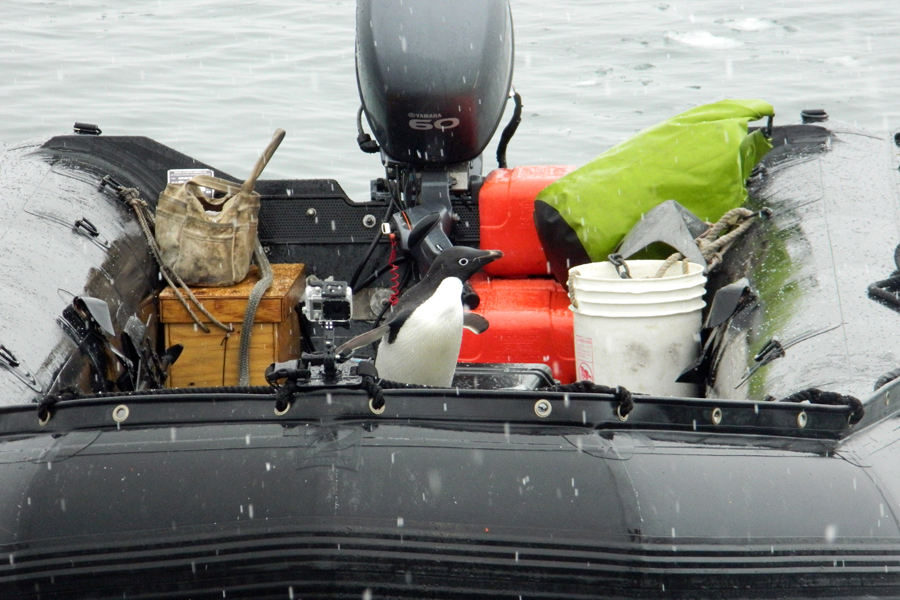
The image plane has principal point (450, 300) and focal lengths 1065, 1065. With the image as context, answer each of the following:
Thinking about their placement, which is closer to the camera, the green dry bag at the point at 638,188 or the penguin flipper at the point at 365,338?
the penguin flipper at the point at 365,338

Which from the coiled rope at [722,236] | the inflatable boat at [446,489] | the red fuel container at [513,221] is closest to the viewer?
the inflatable boat at [446,489]

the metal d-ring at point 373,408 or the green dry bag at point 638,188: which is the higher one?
the green dry bag at point 638,188

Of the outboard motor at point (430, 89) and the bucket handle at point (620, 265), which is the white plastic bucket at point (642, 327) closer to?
the bucket handle at point (620, 265)

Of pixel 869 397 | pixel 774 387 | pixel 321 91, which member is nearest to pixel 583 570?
pixel 869 397

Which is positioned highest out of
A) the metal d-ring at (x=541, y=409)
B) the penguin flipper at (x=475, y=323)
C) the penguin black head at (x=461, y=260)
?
the penguin black head at (x=461, y=260)

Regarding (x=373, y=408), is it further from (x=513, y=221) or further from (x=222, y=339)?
(x=513, y=221)

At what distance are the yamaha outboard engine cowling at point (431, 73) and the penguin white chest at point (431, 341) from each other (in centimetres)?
88

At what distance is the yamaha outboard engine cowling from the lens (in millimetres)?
3564

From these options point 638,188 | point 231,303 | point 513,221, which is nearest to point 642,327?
point 638,188

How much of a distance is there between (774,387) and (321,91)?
8.14 metres

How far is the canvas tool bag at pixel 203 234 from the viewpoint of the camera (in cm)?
352

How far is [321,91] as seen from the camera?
9977mm

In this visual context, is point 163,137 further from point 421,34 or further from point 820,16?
point 820,16

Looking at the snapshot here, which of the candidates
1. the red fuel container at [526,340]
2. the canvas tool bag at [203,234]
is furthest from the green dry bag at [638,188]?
the canvas tool bag at [203,234]
